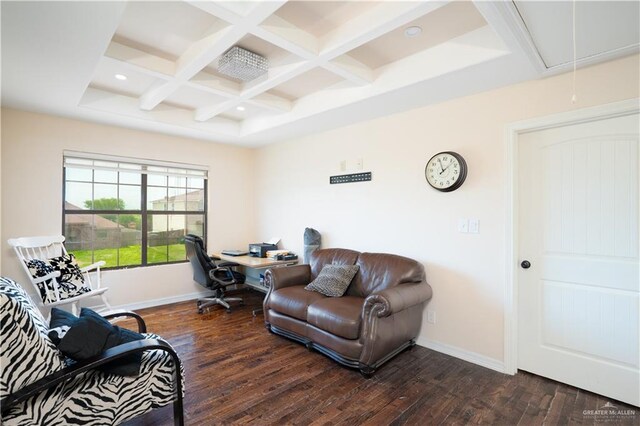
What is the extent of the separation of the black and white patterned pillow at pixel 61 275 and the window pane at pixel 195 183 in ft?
5.75

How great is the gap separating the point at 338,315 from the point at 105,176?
11.6 feet

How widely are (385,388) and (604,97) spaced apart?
263cm

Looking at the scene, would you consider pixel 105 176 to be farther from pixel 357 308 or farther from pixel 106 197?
pixel 357 308

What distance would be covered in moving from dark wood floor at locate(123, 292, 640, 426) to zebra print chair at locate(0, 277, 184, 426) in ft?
1.38

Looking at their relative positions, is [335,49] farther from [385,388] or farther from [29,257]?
→ [29,257]

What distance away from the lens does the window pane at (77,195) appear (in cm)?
382

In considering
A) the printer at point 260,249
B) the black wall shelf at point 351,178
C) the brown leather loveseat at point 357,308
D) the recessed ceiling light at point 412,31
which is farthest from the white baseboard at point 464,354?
the recessed ceiling light at point 412,31

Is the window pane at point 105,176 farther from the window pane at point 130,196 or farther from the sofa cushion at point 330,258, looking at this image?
the sofa cushion at point 330,258

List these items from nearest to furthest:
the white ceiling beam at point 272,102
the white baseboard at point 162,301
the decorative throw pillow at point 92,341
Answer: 1. the decorative throw pillow at point 92,341
2. the white ceiling beam at point 272,102
3. the white baseboard at point 162,301

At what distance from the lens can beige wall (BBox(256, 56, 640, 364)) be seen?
2.50 metres

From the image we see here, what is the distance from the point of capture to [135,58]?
2557 mm

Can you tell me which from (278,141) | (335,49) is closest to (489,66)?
(335,49)

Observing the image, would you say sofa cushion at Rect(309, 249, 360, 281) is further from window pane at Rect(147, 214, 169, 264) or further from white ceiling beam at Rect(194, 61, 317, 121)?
window pane at Rect(147, 214, 169, 264)

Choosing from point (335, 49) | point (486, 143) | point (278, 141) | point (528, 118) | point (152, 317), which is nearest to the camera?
point (335, 49)
